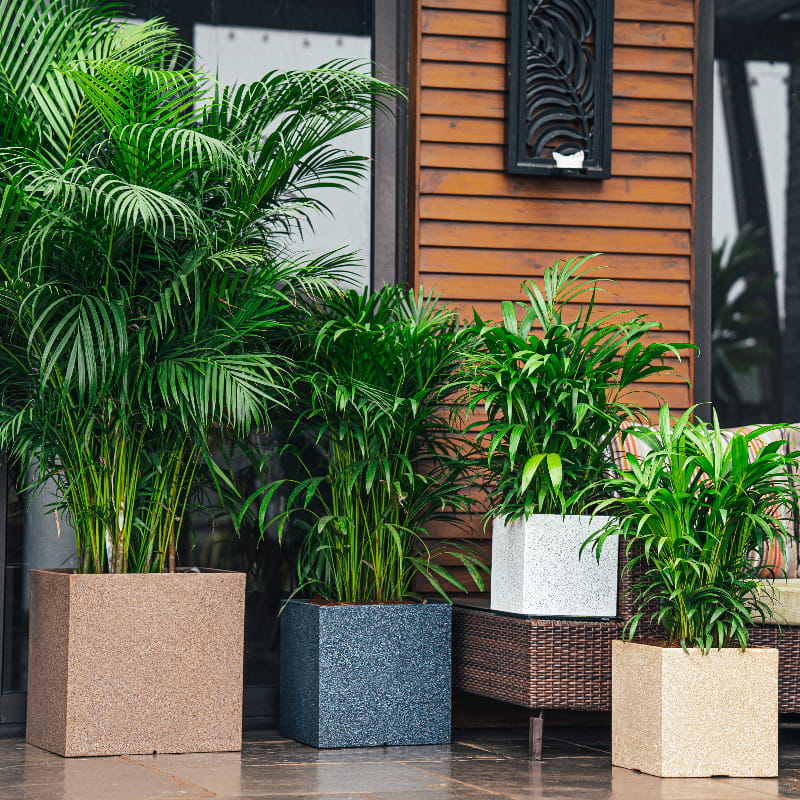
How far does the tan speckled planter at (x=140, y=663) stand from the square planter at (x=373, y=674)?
0.73 feet

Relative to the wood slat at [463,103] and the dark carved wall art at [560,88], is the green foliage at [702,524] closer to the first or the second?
the dark carved wall art at [560,88]

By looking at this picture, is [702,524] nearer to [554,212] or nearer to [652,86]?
[554,212]

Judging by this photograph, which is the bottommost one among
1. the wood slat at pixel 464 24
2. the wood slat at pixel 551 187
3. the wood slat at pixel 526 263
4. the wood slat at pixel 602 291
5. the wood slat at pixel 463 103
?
the wood slat at pixel 602 291

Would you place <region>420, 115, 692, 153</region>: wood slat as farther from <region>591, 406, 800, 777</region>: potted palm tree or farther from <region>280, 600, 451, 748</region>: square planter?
<region>280, 600, 451, 748</region>: square planter

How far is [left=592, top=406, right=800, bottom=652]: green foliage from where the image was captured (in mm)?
3211

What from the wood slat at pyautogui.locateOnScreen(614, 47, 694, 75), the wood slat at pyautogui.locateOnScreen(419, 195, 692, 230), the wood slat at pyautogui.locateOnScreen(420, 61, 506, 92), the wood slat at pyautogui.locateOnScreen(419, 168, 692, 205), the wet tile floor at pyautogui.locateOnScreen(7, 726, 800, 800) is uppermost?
the wood slat at pyautogui.locateOnScreen(614, 47, 694, 75)

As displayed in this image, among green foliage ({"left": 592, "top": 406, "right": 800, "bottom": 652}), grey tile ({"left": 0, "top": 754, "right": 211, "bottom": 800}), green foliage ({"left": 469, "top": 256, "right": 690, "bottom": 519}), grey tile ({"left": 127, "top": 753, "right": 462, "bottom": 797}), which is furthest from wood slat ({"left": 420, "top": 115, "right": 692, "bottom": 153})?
grey tile ({"left": 0, "top": 754, "right": 211, "bottom": 800})

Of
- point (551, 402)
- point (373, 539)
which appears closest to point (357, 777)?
point (373, 539)

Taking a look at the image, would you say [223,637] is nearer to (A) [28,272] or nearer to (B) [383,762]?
(B) [383,762]

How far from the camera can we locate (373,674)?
144 inches

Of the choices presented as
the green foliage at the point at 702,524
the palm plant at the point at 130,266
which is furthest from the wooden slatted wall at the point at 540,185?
the green foliage at the point at 702,524

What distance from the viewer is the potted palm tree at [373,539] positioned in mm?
3627

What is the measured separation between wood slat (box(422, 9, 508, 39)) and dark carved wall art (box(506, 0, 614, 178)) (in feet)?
0.21

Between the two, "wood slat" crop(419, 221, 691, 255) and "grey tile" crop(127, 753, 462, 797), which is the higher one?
"wood slat" crop(419, 221, 691, 255)
